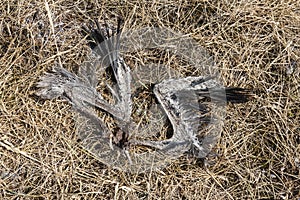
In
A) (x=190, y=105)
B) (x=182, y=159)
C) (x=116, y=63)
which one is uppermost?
(x=116, y=63)

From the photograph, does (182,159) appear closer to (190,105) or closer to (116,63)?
(190,105)

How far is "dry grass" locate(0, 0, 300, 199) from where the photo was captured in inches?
79.7

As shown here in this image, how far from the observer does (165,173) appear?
2057 mm

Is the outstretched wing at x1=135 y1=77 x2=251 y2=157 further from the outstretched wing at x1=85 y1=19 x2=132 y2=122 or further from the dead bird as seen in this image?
the outstretched wing at x1=85 y1=19 x2=132 y2=122

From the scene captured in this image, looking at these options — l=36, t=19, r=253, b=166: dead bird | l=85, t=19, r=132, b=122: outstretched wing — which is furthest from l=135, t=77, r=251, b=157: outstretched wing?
l=85, t=19, r=132, b=122: outstretched wing

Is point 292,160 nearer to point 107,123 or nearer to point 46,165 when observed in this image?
point 107,123

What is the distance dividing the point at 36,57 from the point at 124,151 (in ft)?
1.98

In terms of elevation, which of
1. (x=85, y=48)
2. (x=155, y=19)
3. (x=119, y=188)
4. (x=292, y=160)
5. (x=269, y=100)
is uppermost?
(x=155, y=19)

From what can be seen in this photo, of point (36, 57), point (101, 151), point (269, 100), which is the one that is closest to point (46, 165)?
point (101, 151)

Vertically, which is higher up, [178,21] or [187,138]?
[178,21]

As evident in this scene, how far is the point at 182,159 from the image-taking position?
207 cm

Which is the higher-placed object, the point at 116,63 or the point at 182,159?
the point at 116,63

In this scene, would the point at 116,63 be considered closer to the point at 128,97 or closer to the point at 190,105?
the point at 128,97

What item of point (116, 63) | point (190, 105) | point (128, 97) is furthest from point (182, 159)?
point (116, 63)
